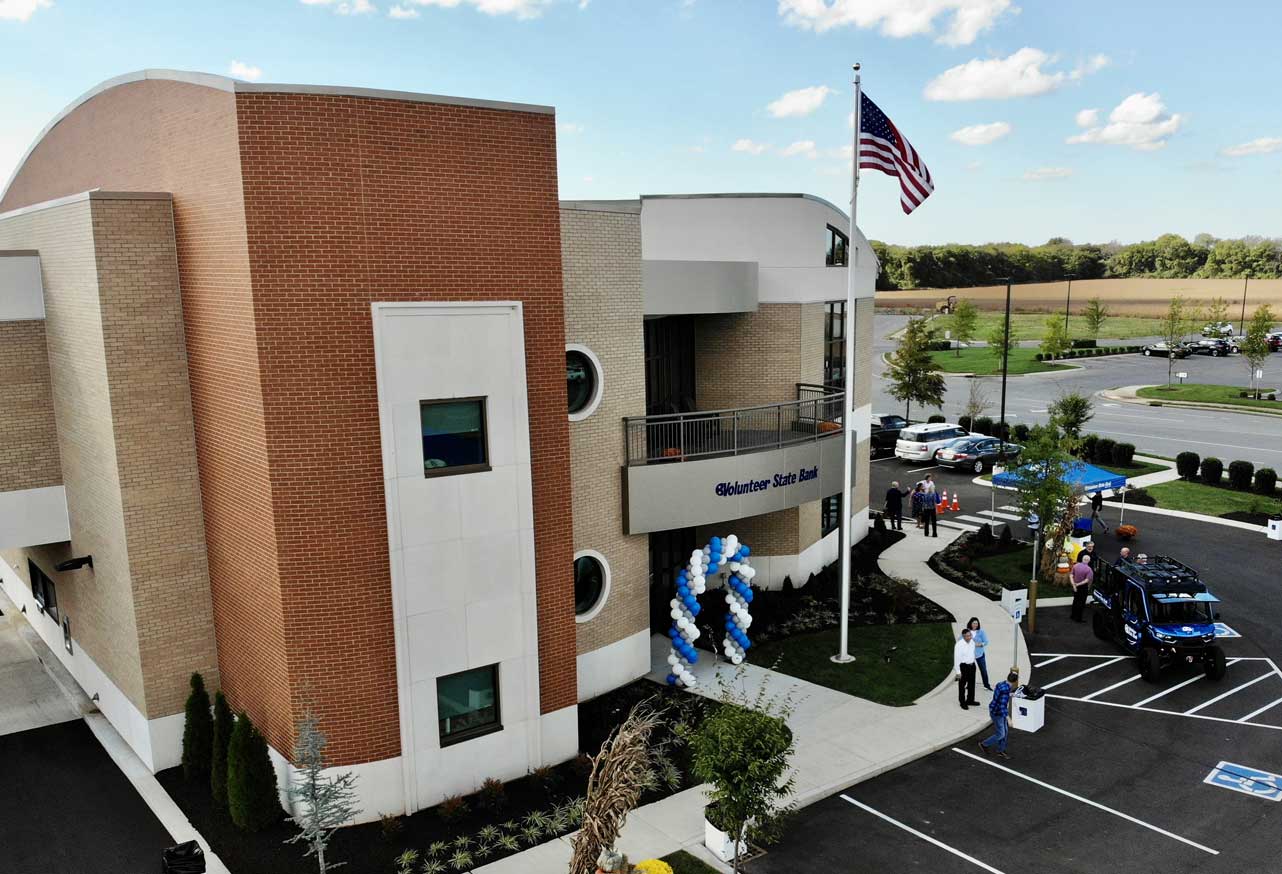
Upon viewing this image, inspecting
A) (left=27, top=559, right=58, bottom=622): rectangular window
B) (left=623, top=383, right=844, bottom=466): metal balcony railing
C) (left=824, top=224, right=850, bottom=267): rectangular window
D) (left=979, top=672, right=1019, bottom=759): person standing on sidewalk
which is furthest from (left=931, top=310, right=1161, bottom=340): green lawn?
(left=27, top=559, right=58, bottom=622): rectangular window

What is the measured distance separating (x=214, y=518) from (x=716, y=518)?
31.4 ft

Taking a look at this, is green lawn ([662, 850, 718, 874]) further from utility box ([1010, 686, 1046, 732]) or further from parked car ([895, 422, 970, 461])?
parked car ([895, 422, 970, 461])

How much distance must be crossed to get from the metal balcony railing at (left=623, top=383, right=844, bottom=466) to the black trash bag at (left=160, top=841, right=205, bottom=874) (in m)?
9.77

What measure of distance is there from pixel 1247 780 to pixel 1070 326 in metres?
117

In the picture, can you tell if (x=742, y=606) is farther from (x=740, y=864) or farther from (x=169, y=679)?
(x=169, y=679)

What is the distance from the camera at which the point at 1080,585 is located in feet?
75.8

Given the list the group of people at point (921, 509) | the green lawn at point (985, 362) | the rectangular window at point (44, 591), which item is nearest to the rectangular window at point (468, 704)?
the rectangular window at point (44, 591)

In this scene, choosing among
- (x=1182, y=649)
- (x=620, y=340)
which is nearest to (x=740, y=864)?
(x=620, y=340)

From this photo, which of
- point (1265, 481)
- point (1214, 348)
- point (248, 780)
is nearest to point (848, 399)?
point (248, 780)

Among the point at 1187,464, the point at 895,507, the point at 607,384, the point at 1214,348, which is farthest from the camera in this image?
the point at 1214,348

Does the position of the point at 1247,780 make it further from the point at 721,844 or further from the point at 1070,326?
the point at 1070,326

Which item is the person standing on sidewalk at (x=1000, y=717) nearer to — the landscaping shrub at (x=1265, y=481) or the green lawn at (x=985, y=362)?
the landscaping shrub at (x=1265, y=481)

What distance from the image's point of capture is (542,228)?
48.3ft

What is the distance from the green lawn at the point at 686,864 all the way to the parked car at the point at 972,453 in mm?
29626
